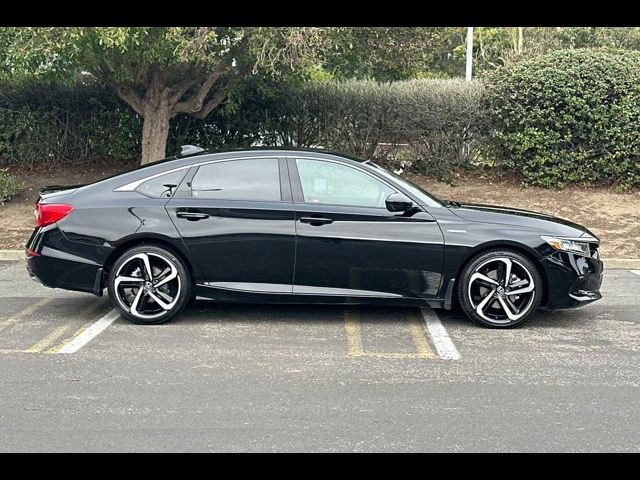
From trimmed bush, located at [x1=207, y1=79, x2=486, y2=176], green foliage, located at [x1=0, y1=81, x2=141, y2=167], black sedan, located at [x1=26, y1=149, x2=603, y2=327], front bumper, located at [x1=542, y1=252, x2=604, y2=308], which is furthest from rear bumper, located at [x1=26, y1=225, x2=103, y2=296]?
green foliage, located at [x1=0, y1=81, x2=141, y2=167]

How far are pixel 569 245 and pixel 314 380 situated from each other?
8.71ft

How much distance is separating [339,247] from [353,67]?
23.5 ft

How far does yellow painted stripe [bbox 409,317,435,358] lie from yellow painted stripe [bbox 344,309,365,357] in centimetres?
45

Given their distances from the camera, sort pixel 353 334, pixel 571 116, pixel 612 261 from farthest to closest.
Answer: pixel 571 116 < pixel 612 261 < pixel 353 334

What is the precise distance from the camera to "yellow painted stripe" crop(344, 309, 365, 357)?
19.8 ft

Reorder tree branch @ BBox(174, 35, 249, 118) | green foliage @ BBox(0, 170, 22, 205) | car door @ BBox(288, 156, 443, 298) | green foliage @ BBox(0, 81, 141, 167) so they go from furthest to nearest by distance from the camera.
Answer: green foliage @ BBox(0, 81, 141, 167) < green foliage @ BBox(0, 170, 22, 205) < tree branch @ BBox(174, 35, 249, 118) < car door @ BBox(288, 156, 443, 298)

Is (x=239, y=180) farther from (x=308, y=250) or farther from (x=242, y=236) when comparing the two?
(x=308, y=250)

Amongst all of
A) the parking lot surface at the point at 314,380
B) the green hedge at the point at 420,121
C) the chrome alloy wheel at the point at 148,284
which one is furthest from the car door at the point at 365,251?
the green hedge at the point at 420,121

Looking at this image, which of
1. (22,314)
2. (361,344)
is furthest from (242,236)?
(22,314)

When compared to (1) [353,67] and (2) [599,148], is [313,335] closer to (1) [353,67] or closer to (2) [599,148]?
(1) [353,67]

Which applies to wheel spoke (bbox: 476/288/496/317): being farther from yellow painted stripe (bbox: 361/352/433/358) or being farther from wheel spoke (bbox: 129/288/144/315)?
wheel spoke (bbox: 129/288/144/315)

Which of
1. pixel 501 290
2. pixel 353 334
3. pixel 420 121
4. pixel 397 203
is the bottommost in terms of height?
pixel 353 334

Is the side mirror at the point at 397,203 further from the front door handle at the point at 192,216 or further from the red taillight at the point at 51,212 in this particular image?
the red taillight at the point at 51,212

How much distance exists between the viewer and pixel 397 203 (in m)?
6.60
